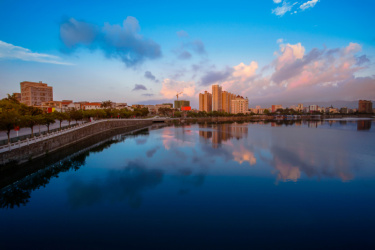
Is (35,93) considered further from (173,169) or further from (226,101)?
(226,101)

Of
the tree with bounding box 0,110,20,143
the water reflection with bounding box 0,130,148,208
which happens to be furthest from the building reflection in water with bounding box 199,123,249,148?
the tree with bounding box 0,110,20,143

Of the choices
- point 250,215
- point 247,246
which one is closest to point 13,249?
point 247,246

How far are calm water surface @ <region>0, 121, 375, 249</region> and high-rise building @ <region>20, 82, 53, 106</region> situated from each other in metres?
86.1

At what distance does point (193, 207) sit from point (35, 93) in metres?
103

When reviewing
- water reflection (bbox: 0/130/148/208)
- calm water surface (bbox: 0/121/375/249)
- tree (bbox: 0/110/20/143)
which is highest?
tree (bbox: 0/110/20/143)

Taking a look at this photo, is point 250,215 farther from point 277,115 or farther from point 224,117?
point 277,115

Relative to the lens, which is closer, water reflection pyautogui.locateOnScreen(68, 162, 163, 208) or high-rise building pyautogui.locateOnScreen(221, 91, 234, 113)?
water reflection pyautogui.locateOnScreen(68, 162, 163, 208)

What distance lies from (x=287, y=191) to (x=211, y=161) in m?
9.03

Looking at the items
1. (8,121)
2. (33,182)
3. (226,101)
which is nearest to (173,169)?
(33,182)

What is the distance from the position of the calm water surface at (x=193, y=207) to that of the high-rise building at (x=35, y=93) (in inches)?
3392

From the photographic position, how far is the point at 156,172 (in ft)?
59.0

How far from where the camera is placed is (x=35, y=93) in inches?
3509

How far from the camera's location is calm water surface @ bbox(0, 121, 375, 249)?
8555mm

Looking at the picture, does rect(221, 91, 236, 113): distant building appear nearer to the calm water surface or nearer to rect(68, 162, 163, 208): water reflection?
the calm water surface
